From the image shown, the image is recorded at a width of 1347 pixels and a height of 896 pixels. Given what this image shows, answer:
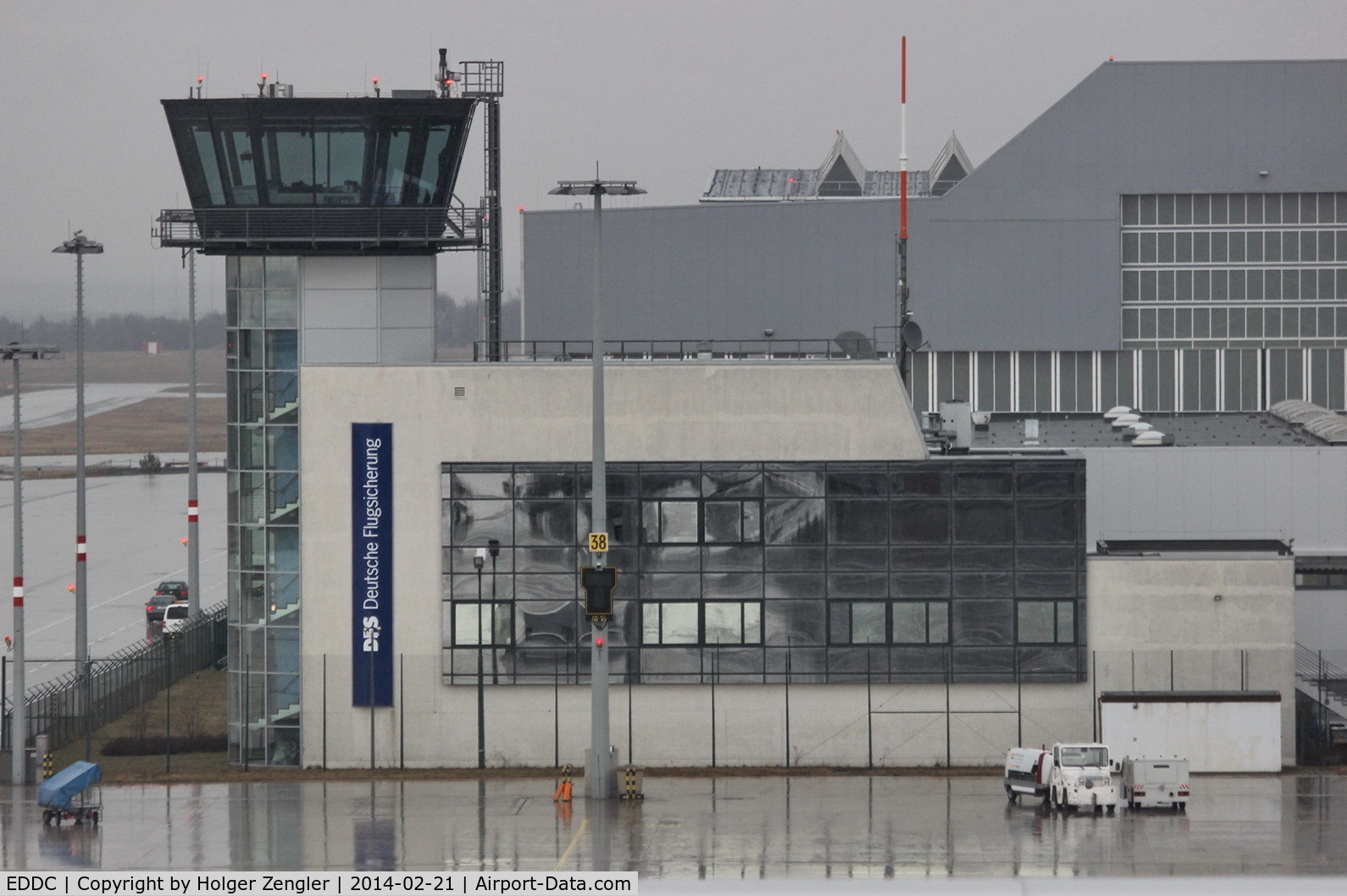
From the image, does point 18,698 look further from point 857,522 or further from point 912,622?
point 912,622

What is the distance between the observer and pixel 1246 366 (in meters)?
73.7

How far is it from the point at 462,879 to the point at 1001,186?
55242mm

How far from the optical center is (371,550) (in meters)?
45.3

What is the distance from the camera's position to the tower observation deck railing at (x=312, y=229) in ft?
149

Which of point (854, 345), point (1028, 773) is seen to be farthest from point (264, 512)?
point (1028, 773)

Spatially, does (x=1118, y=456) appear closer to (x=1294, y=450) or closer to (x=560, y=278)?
(x=1294, y=450)

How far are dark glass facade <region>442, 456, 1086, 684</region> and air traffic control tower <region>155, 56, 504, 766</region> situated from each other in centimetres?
387

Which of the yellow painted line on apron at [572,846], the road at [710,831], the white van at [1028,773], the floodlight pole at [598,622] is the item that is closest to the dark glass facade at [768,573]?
the road at [710,831]

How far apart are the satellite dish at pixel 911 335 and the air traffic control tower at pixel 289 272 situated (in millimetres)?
14684

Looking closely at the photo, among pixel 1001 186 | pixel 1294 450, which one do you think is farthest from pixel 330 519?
pixel 1001 186

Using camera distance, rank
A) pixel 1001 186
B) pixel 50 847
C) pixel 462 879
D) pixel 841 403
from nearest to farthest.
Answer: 1. pixel 462 879
2. pixel 50 847
3. pixel 841 403
4. pixel 1001 186

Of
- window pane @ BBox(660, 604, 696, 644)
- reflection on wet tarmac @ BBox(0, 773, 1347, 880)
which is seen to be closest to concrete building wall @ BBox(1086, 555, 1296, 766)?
reflection on wet tarmac @ BBox(0, 773, 1347, 880)

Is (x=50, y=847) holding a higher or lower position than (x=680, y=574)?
lower

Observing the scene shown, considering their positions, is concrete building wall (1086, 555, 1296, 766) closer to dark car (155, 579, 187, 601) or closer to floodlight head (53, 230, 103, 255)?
floodlight head (53, 230, 103, 255)
